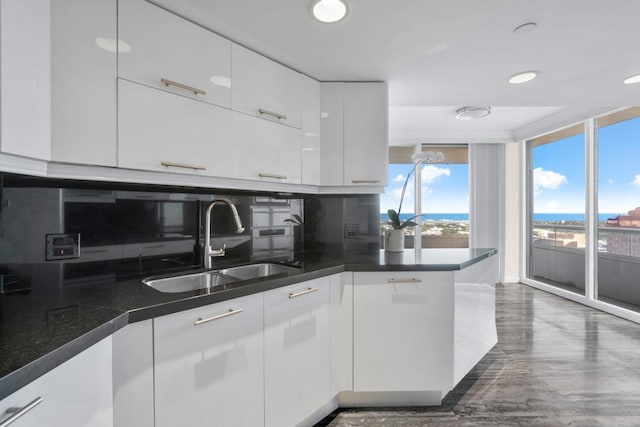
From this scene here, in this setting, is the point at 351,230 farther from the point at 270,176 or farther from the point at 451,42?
the point at 451,42

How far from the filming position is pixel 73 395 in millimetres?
773

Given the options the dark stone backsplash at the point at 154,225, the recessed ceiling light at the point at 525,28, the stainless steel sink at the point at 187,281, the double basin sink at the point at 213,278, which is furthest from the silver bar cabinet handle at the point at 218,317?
the recessed ceiling light at the point at 525,28

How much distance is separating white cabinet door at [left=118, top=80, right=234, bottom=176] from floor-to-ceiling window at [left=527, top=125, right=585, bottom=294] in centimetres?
471

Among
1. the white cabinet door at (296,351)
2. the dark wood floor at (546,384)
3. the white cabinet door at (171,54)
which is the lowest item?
the dark wood floor at (546,384)

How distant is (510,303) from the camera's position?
4016 millimetres

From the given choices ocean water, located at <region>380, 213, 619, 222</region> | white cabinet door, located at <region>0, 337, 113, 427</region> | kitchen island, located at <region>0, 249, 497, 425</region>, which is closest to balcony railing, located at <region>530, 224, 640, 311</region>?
ocean water, located at <region>380, 213, 619, 222</region>

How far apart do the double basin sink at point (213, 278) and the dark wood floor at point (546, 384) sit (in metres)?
0.95

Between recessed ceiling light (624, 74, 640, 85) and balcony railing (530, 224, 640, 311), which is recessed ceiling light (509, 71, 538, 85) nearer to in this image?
recessed ceiling light (624, 74, 640, 85)

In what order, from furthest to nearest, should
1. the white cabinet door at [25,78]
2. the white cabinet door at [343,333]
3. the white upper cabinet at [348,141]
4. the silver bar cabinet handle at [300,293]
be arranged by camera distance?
the white upper cabinet at [348,141] < the white cabinet door at [343,333] < the silver bar cabinet handle at [300,293] < the white cabinet door at [25,78]

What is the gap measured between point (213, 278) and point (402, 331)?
3.75 feet

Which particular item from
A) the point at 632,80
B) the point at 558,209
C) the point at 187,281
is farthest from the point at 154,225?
the point at 558,209

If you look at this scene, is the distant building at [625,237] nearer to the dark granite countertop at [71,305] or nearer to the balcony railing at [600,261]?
the balcony railing at [600,261]

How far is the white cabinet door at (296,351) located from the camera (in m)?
1.38

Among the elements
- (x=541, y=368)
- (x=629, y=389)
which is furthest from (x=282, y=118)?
(x=629, y=389)
